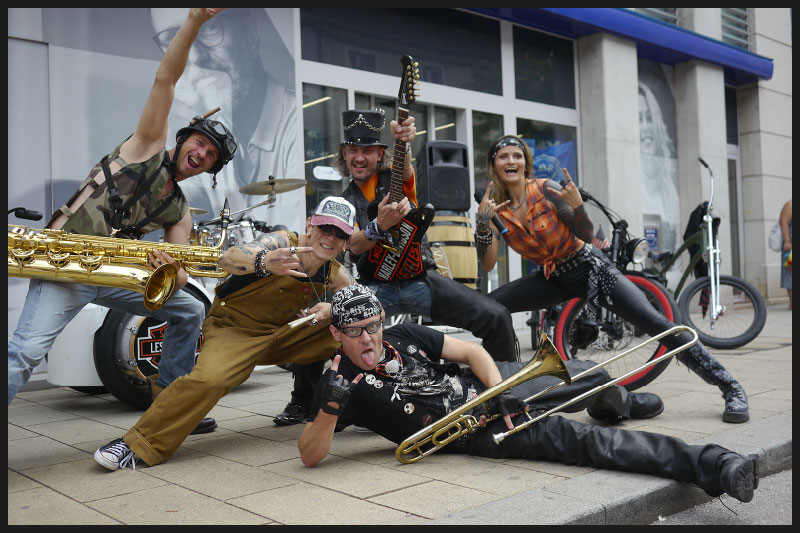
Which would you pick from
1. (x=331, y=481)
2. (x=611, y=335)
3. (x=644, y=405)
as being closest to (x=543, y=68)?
(x=611, y=335)

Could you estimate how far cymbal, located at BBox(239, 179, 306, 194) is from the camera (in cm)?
705

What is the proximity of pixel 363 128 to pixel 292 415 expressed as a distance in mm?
1807

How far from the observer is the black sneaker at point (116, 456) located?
3.47 metres

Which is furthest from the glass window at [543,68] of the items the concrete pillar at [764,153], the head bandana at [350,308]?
the head bandana at [350,308]

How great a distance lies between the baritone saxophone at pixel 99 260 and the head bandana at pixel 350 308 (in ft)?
3.29

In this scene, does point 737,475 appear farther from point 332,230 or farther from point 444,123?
point 444,123

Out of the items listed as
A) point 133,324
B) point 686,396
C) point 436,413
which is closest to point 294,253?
point 436,413

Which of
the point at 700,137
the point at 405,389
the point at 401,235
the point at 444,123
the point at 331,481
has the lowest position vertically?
the point at 331,481

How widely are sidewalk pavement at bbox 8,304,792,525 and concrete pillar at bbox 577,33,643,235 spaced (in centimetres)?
713

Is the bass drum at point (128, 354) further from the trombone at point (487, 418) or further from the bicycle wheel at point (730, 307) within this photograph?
the bicycle wheel at point (730, 307)

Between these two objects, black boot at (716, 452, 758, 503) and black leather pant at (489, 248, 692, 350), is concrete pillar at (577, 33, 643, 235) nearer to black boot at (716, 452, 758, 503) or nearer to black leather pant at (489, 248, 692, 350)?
black leather pant at (489, 248, 692, 350)

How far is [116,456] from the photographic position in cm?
349

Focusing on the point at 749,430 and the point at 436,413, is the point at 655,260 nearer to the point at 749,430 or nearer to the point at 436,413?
the point at 749,430

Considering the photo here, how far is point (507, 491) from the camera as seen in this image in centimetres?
305
